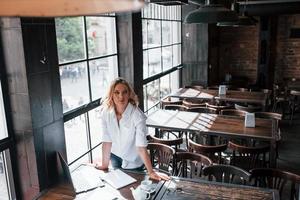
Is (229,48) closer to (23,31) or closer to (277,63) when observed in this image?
(277,63)

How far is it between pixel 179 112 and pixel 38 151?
2900 millimetres

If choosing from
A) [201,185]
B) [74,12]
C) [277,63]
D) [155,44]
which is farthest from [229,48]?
[74,12]

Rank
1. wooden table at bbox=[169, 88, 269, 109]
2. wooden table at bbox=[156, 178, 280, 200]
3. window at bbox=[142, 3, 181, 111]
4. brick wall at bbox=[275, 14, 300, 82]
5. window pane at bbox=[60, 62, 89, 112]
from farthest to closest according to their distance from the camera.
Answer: brick wall at bbox=[275, 14, 300, 82], wooden table at bbox=[169, 88, 269, 109], window at bbox=[142, 3, 181, 111], window pane at bbox=[60, 62, 89, 112], wooden table at bbox=[156, 178, 280, 200]

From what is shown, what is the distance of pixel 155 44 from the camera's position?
622 cm

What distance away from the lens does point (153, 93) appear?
629 centimetres

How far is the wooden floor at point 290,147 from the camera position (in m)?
5.09

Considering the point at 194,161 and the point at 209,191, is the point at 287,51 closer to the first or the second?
the point at 194,161

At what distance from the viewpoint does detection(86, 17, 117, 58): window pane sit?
398cm

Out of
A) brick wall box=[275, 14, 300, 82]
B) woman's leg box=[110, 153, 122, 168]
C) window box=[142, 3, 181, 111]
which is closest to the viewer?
woman's leg box=[110, 153, 122, 168]

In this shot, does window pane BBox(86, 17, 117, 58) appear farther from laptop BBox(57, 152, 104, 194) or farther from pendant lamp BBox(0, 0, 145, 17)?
pendant lamp BBox(0, 0, 145, 17)

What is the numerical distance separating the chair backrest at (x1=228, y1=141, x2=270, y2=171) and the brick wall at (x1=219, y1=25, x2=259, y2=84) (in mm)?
5874

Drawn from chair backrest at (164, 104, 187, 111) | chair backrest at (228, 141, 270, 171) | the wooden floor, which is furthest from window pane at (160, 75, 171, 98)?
chair backrest at (228, 141, 270, 171)

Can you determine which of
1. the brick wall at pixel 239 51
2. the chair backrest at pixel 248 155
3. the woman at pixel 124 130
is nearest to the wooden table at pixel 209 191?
the woman at pixel 124 130

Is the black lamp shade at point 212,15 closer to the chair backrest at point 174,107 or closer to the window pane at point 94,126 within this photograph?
the window pane at point 94,126
